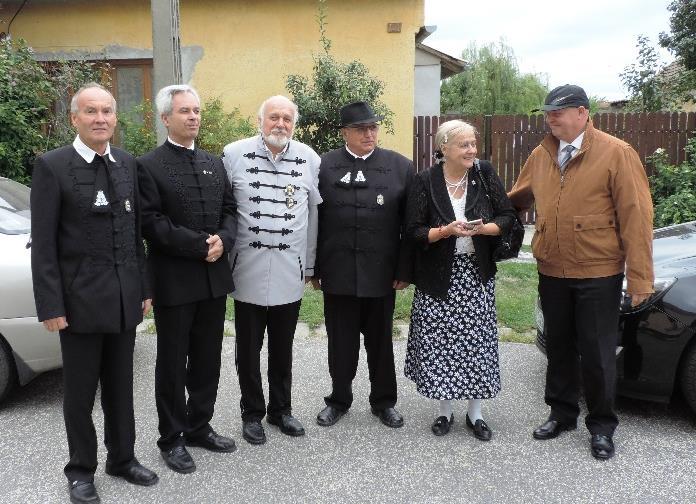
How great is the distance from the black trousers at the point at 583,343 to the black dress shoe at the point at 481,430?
0.44m

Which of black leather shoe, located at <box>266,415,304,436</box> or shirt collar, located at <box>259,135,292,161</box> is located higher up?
shirt collar, located at <box>259,135,292,161</box>

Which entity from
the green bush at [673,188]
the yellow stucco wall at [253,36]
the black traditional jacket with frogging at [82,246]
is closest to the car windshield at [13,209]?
the black traditional jacket with frogging at [82,246]

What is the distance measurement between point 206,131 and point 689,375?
287 inches

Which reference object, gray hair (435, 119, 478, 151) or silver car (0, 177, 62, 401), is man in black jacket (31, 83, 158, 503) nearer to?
silver car (0, 177, 62, 401)

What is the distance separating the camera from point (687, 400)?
3.87m

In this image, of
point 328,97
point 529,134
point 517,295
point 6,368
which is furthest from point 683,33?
point 6,368

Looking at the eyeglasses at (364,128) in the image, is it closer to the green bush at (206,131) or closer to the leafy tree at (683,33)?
the green bush at (206,131)

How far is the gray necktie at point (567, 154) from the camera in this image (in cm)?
362

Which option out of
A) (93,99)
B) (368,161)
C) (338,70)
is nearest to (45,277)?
(93,99)

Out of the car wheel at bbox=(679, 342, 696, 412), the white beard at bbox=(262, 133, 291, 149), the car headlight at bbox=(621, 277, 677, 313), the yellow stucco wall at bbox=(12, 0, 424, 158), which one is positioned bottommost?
the car wheel at bbox=(679, 342, 696, 412)

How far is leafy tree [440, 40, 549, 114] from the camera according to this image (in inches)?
990

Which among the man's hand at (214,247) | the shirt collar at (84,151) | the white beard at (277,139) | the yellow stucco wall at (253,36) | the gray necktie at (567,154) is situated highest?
the yellow stucco wall at (253,36)

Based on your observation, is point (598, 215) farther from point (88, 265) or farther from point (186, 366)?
point (88, 265)

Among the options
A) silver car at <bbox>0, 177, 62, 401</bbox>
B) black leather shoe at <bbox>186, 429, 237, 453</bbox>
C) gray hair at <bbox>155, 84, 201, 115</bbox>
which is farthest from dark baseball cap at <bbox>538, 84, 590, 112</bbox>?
silver car at <bbox>0, 177, 62, 401</bbox>
